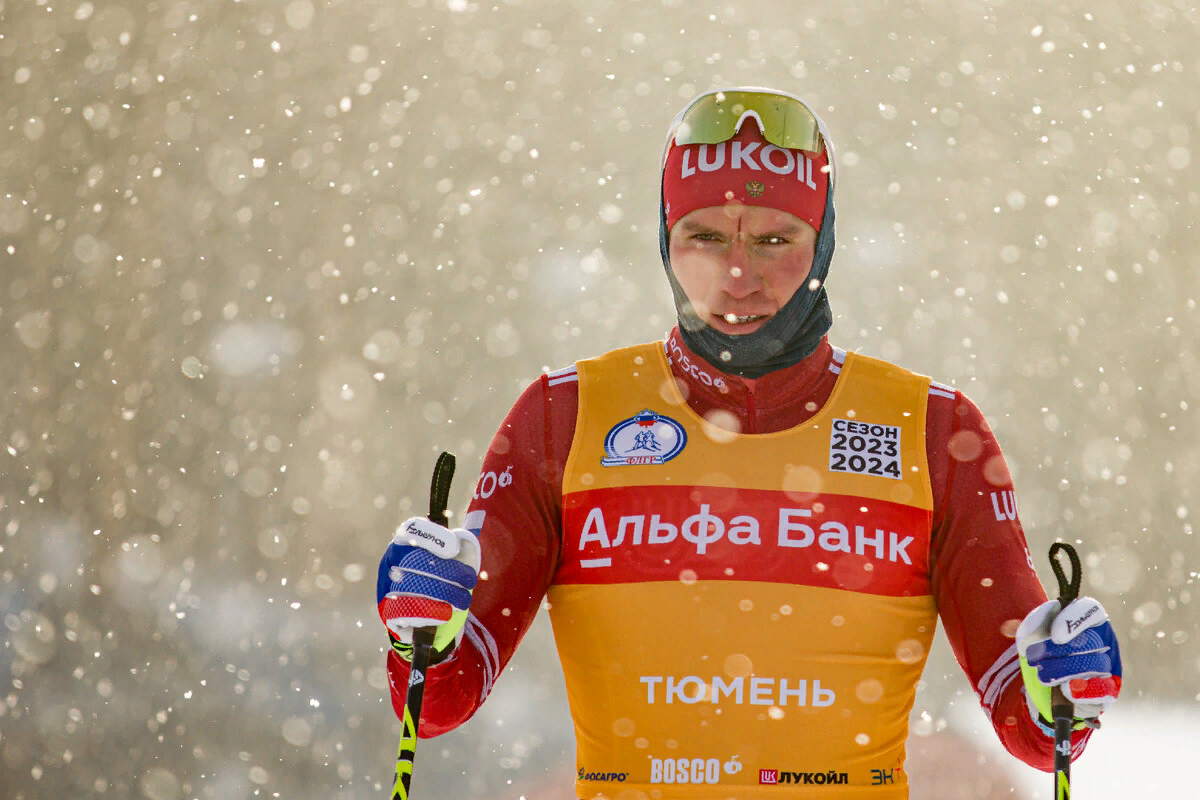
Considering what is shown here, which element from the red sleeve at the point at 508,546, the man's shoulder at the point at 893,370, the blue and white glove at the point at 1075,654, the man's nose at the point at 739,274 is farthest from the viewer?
the man's shoulder at the point at 893,370

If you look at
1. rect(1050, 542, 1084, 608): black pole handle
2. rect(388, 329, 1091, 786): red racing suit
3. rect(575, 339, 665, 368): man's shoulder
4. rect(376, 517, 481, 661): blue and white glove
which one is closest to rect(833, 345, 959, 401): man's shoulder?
rect(388, 329, 1091, 786): red racing suit

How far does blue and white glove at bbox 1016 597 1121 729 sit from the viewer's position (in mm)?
1646

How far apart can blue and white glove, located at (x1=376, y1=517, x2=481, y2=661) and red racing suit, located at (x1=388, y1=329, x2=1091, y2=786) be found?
5.8 inches

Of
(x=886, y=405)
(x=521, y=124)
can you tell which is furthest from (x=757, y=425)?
(x=521, y=124)

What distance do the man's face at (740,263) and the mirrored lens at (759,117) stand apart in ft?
0.58

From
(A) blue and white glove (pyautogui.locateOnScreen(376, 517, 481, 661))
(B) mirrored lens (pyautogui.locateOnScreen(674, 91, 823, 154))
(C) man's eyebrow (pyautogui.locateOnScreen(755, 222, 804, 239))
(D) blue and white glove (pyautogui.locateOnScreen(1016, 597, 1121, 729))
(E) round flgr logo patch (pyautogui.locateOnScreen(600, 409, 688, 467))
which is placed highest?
(B) mirrored lens (pyautogui.locateOnScreen(674, 91, 823, 154))

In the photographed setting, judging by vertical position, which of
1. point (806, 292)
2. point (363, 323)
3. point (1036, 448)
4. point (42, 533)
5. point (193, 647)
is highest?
point (363, 323)

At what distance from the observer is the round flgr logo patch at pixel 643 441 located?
6.72 feet

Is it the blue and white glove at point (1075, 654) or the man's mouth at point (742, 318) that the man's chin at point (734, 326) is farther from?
the blue and white glove at point (1075, 654)

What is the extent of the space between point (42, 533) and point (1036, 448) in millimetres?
9654

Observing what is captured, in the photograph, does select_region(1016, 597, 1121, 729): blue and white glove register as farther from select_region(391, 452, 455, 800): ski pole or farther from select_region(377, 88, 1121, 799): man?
select_region(391, 452, 455, 800): ski pole

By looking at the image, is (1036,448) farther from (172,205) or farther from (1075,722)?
(1075,722)

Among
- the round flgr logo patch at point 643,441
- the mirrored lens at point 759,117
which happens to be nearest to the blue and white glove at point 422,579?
the round flgr logo patch at point 643,441

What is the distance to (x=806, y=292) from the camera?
2096 mm
